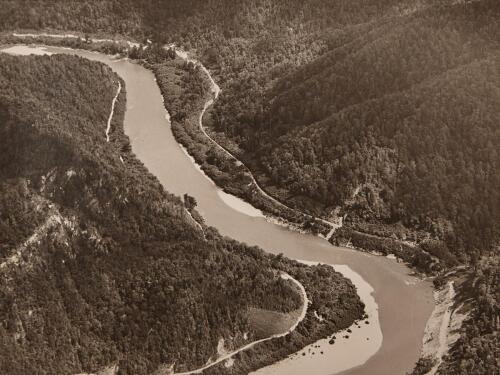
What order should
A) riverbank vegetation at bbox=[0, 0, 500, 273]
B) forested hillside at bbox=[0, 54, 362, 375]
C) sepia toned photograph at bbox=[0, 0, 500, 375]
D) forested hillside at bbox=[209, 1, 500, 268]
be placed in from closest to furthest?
forested hillside at bbox=[0, 54, 362, 375] < sepia toned photograph at bbox=[0, 0, 500, 375] < riverbank vegetation at bbox=[0, 0, 500, 273] < forested hillside at bbox=[209, 1, 500, 268]

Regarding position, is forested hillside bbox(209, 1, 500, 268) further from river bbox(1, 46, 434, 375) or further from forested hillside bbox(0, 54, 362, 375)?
forested hillside bbox(0, 54, 362, 375)

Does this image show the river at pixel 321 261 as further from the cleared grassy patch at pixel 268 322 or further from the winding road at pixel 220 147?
the cleared grassy patch at pixel 268 322

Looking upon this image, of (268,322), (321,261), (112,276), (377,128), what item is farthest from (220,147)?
(268,322)

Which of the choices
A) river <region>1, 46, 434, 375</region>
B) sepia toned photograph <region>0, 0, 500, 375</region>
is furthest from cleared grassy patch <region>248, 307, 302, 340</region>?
river <region>1, 46, 434, 375</region>

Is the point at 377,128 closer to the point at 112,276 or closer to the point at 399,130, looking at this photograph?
the point at 399,130

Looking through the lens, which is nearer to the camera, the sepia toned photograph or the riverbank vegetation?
the sepia toned photograph
